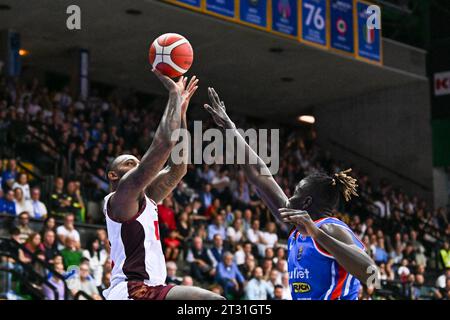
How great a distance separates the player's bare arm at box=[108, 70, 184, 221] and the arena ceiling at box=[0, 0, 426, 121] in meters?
14.2

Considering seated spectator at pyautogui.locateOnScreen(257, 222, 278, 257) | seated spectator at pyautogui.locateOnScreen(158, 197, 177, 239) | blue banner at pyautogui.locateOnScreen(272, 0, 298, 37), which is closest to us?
seated spectator at pyautogui.locateOnScreen(158, 197, 177, 239)

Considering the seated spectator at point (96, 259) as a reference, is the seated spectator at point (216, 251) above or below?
above

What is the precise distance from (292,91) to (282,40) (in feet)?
20.0

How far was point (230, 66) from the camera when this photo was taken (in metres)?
26.1

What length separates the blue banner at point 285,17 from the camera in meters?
22.5

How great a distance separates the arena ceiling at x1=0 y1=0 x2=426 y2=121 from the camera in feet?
69.3

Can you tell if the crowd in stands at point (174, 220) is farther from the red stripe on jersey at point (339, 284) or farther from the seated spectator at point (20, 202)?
the red stripe on jersey at point (339, 284)

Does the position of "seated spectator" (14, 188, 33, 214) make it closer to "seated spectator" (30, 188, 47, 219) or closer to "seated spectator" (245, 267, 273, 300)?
"seated spectator" (30, 188, 47, 219)

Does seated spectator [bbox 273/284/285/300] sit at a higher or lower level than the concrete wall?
lower

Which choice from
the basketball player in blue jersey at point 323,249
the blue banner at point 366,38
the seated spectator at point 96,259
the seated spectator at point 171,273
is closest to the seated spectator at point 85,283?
the seated spectator at point 96,259

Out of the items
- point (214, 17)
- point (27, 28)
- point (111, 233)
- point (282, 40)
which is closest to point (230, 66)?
point (282, 40)

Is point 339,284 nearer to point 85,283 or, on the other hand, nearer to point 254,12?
point 85,283

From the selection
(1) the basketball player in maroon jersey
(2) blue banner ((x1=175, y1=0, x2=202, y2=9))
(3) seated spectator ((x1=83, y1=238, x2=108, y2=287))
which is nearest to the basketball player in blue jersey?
(1) the basketball player in maroon jersey

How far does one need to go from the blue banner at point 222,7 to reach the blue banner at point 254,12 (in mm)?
312
